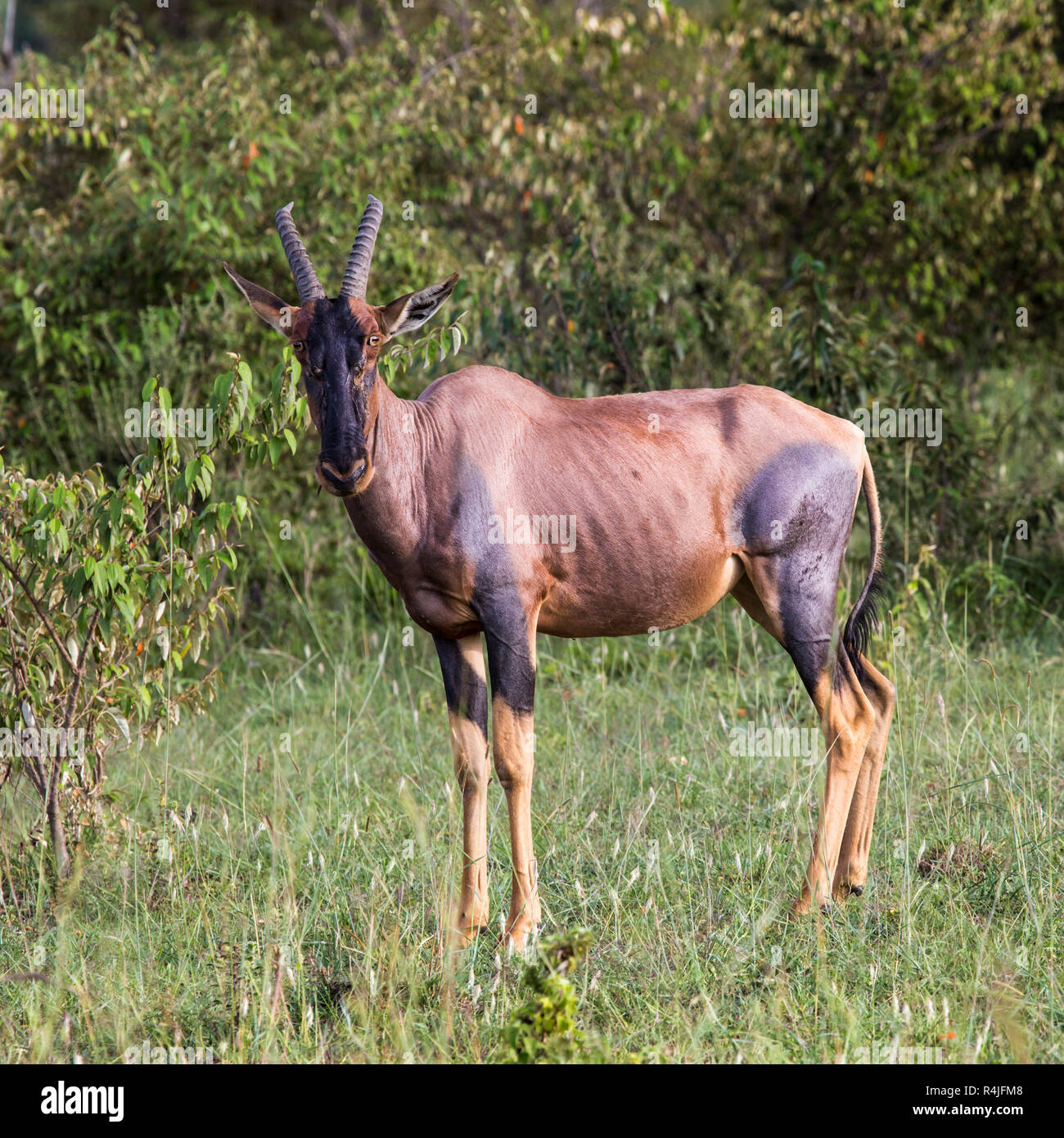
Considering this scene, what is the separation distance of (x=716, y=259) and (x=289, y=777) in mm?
5172

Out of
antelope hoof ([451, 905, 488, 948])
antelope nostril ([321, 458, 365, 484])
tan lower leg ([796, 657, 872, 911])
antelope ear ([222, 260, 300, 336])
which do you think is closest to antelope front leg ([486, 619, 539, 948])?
antelope hoof ([451, 905, 488, 948])

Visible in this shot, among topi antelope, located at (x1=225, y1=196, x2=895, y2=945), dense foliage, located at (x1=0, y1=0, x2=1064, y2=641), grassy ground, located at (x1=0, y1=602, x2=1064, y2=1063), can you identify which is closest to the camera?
grassy ground, located at (x1=0, y1=602, x2=1064, y2=1063)

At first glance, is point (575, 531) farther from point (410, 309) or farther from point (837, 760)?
point (837, 760)

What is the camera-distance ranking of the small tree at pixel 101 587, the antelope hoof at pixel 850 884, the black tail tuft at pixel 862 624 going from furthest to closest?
the black tail tuft at pixel 862 624
the antelope hoof at pixel 850 884
the small tree at pixel 101 587

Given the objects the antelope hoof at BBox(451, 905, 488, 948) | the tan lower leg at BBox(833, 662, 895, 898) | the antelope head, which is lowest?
the antelope hoof at BBox(451, 905, 488, 948)

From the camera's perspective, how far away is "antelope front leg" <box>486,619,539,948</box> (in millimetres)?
4555

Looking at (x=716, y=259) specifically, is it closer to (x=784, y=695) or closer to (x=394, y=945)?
(x=784, y=695)

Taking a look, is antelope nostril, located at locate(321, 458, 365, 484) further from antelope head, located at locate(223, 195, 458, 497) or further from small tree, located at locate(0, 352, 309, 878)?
small tree, located at locate(0, 352, 309, 878)

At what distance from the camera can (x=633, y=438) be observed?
4.88 metres

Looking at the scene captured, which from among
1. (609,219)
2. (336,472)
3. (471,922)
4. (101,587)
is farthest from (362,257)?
(609,219)

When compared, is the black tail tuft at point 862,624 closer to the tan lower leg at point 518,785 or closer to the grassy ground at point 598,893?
the grassy ground at point 598,893

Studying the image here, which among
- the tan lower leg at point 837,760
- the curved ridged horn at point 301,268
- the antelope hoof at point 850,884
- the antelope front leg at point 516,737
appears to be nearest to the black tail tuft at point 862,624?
the tan lower leg at point 837,760

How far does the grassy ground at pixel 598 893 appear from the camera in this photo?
12.8 ft

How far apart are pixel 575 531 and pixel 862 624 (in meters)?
1.28
